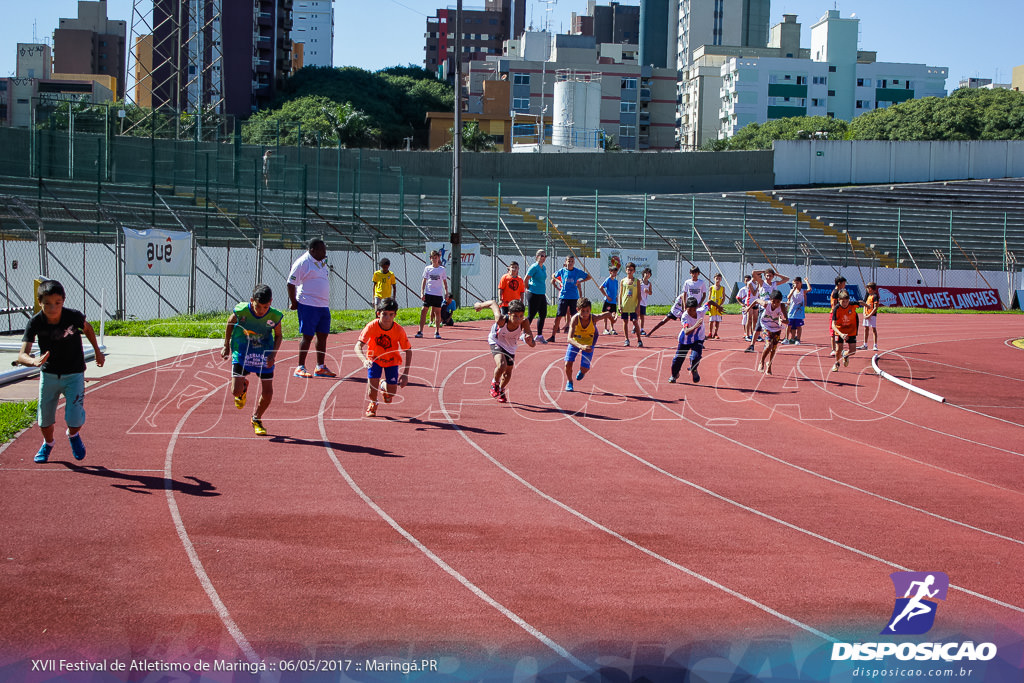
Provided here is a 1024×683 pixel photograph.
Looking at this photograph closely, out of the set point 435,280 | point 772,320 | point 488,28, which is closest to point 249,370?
point 435,280

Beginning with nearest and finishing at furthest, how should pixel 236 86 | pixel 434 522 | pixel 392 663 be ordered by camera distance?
pixel 392 663, pixel 434 522, pixel 236 86

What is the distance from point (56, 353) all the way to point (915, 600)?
743 centimetres

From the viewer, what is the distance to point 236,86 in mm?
78312

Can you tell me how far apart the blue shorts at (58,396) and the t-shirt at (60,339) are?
0.22 feet

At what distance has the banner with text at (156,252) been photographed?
69.9 ft

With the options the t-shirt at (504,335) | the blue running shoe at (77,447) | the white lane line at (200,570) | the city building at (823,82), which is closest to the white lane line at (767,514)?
the t-shirt at (504,335)

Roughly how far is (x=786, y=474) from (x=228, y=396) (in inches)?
293

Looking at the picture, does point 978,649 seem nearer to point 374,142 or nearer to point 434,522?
point 434,522

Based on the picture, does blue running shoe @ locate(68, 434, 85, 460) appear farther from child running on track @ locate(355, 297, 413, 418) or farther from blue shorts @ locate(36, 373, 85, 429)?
child running on track @ locate(355, 297, 413, 418)

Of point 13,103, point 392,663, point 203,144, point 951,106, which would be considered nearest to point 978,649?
point 392,663

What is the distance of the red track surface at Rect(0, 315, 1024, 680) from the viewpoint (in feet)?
19.9

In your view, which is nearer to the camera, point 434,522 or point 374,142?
point 434,522

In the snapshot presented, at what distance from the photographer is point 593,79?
328 ft

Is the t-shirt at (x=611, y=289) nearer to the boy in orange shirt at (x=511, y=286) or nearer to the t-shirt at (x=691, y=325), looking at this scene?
the boy in orange shirt at (x=511, y=286)
